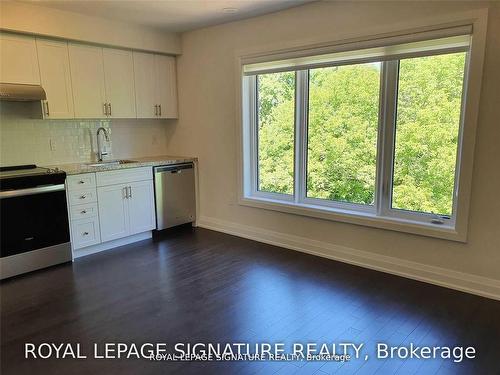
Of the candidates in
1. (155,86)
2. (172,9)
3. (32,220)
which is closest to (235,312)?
(32,220)

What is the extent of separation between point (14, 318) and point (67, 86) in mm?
2446

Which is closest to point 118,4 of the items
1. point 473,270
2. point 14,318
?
point 14,318

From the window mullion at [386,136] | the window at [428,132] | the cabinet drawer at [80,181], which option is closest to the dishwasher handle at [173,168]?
the cabinet drawer at [80,181]

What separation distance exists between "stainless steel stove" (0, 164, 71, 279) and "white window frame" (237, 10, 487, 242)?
202cm

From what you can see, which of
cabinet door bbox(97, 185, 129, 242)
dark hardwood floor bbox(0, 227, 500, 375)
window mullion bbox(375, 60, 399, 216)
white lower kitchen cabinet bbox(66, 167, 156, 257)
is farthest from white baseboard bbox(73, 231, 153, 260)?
window mullion bbox(375, 60, 399, 216)

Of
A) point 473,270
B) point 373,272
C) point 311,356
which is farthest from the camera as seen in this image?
point 373,272

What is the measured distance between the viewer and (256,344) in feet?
7.57

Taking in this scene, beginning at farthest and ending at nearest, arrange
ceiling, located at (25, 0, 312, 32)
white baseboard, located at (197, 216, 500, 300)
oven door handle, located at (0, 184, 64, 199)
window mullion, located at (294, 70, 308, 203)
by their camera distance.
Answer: window mullion, located at (294, 70, 308, 203) < ceiling, located at (25, 0, 312, 32) < oven door handle, located at (0, 184, 64, 199) < white baseboard, located at (197, 216, 500, 300)

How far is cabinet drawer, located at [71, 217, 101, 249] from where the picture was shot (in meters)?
3.76

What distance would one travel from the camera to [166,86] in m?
4.88

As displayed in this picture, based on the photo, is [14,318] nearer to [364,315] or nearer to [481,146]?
[364,315]

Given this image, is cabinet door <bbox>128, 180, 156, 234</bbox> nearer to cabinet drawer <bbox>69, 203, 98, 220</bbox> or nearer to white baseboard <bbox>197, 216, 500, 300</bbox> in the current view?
cabinet drawer <bbox>69, 203, 98, 220</bbox>

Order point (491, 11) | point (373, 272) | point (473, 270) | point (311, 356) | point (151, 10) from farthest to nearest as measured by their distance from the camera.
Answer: point (151, 10) → point (373, 272) → point (473, 270) → point (491, 11) → point (311, 356)

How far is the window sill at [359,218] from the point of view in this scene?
9.95 ft
